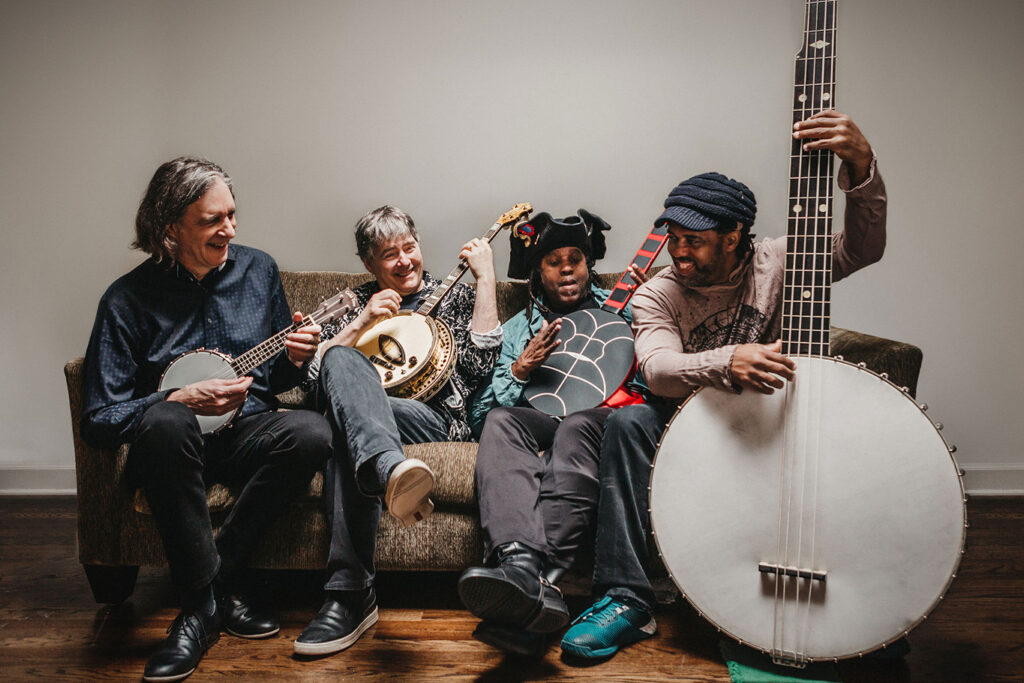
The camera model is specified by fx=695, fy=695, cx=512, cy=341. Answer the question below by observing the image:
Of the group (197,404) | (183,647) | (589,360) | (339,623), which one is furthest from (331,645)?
(589,360)

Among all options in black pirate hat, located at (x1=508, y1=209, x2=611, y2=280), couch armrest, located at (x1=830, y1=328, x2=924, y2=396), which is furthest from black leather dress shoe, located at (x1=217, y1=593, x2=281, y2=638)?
couch armrest, located at (x1=830, y1=328, x2=924, y2=396)

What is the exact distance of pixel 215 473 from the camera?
1843 millimetres

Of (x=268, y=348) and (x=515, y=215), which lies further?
(x=515, y=215)

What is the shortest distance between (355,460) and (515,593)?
49 cm

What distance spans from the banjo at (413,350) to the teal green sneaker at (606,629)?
31.7 inches

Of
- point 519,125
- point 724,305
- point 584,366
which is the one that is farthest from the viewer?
point 519,125

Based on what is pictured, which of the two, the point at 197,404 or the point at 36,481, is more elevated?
the point at 197,404

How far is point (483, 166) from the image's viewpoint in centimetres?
280

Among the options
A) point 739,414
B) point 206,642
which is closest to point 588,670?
point 739,414

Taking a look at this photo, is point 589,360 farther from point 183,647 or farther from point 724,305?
point 183,647

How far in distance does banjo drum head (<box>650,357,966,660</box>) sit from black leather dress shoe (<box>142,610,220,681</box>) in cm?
107

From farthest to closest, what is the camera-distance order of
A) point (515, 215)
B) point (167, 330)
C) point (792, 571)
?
point (515, 215) < point (167, 330) < point (792, 571)

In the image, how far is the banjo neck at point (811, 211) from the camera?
143cm

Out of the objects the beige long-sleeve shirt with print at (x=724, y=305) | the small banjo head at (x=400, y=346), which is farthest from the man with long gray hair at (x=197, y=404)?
the beige long-sleeve shirt with print at (x=724, y=305)
